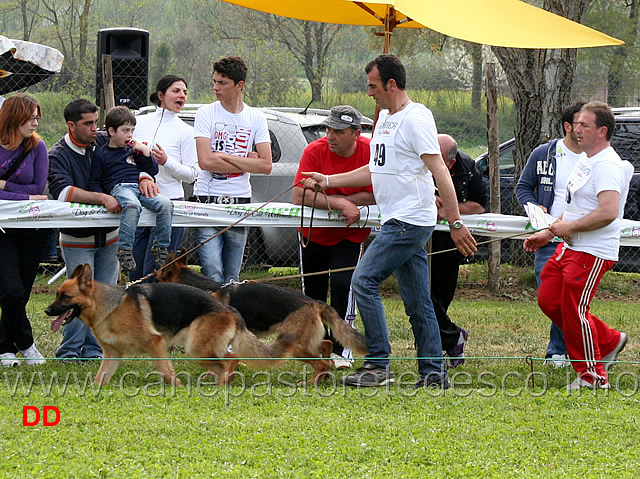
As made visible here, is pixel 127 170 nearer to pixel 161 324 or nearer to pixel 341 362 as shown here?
pixel 161 324

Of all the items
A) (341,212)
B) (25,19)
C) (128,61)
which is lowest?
(341,212)

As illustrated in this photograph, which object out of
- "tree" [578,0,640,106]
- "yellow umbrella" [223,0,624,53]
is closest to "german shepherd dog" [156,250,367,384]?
"yellow umbrella" [223,0,624,53]

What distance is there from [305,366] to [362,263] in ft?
3.60

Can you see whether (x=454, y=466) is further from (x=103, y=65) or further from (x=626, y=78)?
(x=626, y=78)

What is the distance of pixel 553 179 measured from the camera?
22.4 feet

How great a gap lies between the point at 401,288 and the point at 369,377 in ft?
2.15

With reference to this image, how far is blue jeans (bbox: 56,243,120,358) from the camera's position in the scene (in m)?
6.39

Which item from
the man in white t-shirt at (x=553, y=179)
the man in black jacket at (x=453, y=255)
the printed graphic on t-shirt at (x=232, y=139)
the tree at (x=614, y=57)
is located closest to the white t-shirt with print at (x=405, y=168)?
the man in black jacket at (x=453, y=255)

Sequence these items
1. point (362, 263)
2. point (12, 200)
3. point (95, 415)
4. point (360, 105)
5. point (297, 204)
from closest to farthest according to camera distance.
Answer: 1. point (95, 415)
2. point (362, 263)
3. point (12, 200)
4. point (297, 204)
5. point (360, 105)

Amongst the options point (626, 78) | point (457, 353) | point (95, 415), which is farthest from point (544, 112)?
point (626, 78)

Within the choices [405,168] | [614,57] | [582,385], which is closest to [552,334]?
[582,385]

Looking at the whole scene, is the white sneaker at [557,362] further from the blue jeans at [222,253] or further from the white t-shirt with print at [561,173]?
the blue jeans at [222,253]

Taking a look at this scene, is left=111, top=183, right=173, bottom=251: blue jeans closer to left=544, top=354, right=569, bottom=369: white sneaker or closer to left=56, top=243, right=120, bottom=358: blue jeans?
left=56, top=243, right=120, bottom=358: blue jeans

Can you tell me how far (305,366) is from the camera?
6320 millimetres
